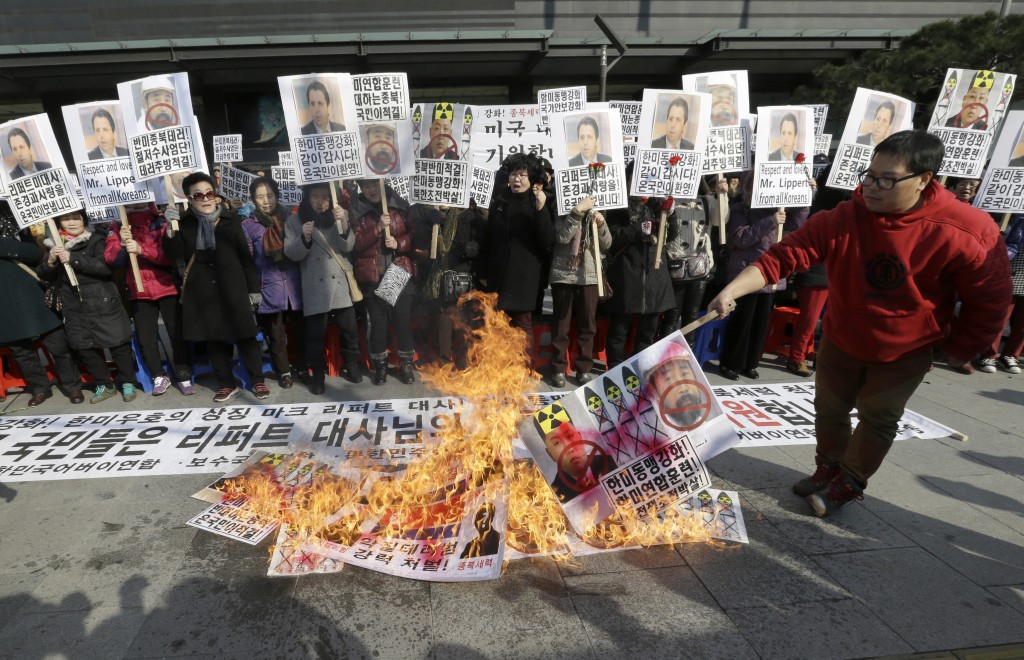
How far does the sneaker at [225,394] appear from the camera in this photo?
5.50m

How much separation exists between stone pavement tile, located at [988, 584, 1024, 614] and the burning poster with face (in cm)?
169

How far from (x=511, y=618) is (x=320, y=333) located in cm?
396

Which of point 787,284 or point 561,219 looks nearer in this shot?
point 561,219

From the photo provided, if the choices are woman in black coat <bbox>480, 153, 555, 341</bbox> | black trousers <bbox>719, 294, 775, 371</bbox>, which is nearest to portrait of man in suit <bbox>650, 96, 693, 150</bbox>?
woman in black coat <bbox>480, 153, 555, 341</bbox>

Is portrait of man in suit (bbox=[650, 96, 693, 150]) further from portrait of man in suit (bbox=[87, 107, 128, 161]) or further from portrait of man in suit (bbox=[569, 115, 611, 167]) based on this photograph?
portrait of man in suit (bbox=[87, 107, 128, 161])

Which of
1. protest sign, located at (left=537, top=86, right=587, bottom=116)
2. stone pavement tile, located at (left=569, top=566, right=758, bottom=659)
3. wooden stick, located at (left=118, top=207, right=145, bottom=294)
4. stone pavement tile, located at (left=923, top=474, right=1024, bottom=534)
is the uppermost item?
protest sign, located at (left=537, top=86, right=587, bottom=116)

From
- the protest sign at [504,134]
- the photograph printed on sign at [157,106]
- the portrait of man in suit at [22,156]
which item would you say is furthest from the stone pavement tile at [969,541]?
the portrait of man in suit at [22,156]

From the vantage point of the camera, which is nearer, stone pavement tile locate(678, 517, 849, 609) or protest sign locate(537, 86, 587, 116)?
stone pavement tile locate(678, 517, 849, 609)

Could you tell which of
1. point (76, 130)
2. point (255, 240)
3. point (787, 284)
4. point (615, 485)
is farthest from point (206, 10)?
point (615, 485)

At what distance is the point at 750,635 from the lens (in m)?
2.54

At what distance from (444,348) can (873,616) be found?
4.51 m

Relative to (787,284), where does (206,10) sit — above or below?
above

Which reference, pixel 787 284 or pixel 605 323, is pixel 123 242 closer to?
pixel 605 323

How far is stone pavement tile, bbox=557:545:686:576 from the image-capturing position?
2959 mm
